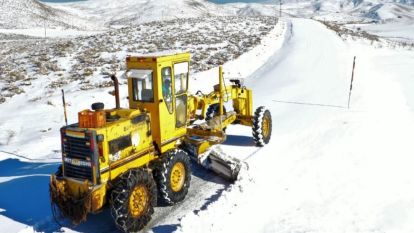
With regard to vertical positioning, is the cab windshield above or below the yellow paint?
above

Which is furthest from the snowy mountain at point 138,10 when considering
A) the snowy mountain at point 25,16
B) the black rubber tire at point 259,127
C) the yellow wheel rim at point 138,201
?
the yellow wheel rim at point 138,201

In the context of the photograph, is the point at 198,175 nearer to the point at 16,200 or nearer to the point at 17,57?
the point at 16,200

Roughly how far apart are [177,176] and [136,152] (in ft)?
3.80

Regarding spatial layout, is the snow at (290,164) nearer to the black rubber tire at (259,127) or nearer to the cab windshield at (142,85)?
the black rubber tire at (259,127)

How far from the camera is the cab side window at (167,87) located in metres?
8.61

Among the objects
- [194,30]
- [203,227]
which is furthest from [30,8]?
[203,227]

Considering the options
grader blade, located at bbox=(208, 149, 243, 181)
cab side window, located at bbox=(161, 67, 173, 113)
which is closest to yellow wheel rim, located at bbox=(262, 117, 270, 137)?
grader blade, located at bbox=(208, 149, 243, 181)

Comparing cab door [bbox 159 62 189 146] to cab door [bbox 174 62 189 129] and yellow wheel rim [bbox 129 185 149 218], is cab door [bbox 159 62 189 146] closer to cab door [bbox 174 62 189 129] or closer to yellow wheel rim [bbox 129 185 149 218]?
cab door [bbox 174 62 189 129]

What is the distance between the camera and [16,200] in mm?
9336

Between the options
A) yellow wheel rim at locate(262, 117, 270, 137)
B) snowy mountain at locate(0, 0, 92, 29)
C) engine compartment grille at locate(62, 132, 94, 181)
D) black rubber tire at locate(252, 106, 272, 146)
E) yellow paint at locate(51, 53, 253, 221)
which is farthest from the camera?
snowy mountain at locate(0, 0, 92, 29)

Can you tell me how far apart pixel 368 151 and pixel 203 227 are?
18.3 ft

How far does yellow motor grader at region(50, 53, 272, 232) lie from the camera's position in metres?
7.41

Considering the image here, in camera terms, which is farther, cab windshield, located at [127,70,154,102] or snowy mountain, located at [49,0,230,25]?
snowy mountain, located at [49,0,230,25]

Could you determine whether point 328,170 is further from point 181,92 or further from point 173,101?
point 173,101
